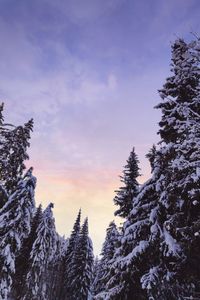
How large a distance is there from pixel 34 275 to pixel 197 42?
1397 inches

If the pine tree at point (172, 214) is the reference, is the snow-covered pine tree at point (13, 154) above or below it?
above

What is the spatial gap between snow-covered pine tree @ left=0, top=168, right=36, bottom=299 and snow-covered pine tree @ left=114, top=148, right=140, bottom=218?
6.90m

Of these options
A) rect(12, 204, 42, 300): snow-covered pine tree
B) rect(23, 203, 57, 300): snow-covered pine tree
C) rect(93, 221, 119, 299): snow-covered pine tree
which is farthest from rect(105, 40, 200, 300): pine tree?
rect(12, 204, 42, 300): snow-covered pine tree

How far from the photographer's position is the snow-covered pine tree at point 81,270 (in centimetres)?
5238

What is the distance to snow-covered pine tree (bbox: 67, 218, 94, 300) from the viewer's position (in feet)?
172

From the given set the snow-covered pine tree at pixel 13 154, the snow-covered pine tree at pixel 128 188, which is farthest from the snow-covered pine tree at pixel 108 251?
the snow-covered pine tree at pixel 13 154

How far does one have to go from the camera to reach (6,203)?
21797 millimetres

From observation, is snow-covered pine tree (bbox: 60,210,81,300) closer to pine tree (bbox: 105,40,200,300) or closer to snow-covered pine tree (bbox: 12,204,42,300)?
snow-covered pine tree (bbox: 12,204,42,300)

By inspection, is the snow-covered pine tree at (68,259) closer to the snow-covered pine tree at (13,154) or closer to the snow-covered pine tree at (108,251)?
the snow-covered pine tree at (108,251)

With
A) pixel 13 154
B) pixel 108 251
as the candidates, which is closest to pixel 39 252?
pixel 108 251

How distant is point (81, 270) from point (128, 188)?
114 feet

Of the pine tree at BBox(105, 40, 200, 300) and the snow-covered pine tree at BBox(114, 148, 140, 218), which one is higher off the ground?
the snow-covered pine tree at BBox(114, 148, 140, 218)

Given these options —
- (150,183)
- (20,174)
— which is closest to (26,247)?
(20,174)

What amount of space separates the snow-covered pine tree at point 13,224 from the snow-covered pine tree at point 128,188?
6904 mm
